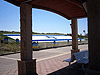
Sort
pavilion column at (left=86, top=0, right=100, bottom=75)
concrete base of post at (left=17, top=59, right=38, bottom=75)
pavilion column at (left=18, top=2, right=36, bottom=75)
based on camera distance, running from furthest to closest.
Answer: pavilion column at (left=18, top=2, right=36, bottom=75), concrete base of post at (left=17, top=59, right=38, bottom=75), pavilion column at (left=86, top=0, right=100, bottom=75)

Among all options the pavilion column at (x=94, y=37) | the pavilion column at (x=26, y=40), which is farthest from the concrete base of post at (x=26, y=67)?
the pavilion column at (x=94, y=37)

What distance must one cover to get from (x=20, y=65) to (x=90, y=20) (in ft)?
10.4

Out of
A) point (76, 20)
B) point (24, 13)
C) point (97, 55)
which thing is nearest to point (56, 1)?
point (24, 13)

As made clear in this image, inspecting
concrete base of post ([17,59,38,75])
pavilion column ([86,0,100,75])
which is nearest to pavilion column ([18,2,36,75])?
concrete base of post ([17,59,38,75])

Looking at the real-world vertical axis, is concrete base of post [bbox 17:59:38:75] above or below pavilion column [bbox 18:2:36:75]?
Answer: below

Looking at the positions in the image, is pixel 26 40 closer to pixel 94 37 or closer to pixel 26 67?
pixel 26 67

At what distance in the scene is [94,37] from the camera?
2777 mm

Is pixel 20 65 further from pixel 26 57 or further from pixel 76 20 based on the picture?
pixel 76 20

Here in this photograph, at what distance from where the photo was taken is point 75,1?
5.09m

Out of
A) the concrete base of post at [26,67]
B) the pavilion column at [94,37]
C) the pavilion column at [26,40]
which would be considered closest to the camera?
the pavilion column at [94,37]

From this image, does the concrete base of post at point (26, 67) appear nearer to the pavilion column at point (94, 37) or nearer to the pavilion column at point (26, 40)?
the pavilion column at point (26, 40)

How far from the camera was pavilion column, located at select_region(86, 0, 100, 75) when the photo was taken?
273 centimetres

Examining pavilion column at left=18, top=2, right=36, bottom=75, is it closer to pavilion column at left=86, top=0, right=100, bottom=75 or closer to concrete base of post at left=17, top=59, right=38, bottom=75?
concrete base of post at left=17, top=59, right=38, bottom=75

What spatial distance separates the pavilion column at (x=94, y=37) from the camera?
273 centimetres
